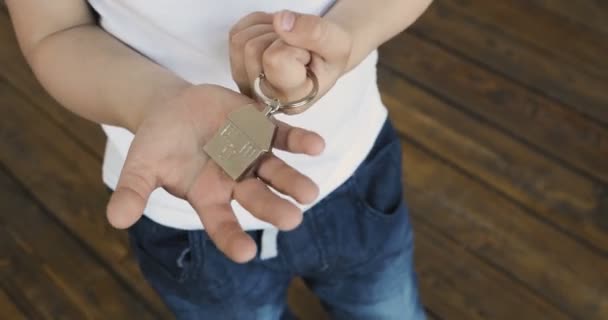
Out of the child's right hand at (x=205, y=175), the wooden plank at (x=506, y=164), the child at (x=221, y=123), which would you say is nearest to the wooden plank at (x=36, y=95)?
the wooden plank at (x=506, y=164)

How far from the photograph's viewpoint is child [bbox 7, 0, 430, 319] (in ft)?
1.42

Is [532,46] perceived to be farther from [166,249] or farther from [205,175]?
[205,175]

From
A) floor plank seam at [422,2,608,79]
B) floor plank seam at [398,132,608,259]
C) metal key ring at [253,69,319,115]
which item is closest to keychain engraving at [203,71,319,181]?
metal key ring at [253,69,319,115]

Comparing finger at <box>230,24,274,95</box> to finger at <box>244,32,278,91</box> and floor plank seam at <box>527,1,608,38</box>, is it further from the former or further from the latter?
floor plank seam at <box>527,1,608,38</box>

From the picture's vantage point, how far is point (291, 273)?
0.70 m

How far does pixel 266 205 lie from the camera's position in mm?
426

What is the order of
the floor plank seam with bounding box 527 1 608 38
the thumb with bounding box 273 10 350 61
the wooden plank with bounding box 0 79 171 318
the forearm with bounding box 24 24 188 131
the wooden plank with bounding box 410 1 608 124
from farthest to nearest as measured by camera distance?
the floor plank seam with bounding box 527 1 608 38
the wooden plank with bounding box 410 1 608 124
the wooden plank with bounding box 0 79 171 318
the forearm with bounding box 24 24 188 131
the thumb with bounding box 273 10 350 61

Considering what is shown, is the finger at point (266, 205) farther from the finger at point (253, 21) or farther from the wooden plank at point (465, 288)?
the wooden plank at point (465, 288)

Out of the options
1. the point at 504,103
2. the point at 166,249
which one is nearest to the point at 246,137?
the point at 166,249

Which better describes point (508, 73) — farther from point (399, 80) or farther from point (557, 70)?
point (399, 80)

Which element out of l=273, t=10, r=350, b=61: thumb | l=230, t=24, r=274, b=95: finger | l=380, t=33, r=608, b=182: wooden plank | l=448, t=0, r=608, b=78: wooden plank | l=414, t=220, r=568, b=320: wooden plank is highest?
l=273, t=10, r=350, b=61: thumb

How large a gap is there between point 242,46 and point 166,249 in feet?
0.92

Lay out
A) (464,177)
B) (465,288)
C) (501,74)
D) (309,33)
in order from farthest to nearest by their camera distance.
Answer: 1. (501,74)
2. (464,177)
3. (465,288)
4. (309,33)

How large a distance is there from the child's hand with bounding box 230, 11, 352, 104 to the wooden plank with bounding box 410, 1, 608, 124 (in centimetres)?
97
